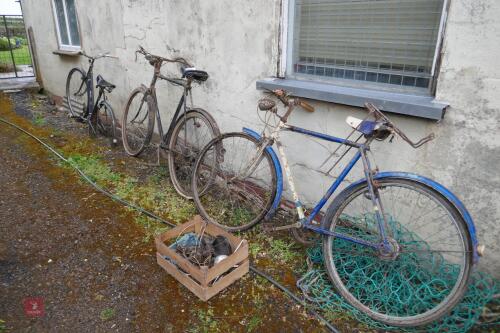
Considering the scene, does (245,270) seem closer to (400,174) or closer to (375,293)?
(375,293)

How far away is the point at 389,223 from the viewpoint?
2580mm

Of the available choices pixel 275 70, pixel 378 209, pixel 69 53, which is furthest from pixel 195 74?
pixel 69 53

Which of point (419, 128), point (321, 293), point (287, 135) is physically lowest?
point (321, 293)

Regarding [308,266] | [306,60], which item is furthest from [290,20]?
[308,266]

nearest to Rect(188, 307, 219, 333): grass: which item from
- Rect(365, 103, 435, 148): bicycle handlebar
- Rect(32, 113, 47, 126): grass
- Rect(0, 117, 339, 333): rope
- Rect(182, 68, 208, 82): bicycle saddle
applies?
Rect(0, 117, 339, 333): rope

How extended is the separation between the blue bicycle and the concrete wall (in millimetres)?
201

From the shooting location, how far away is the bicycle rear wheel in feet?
20.7

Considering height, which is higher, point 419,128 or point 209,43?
point 209,43

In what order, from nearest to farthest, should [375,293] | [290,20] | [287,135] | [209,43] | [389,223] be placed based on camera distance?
[375,293]
[389,223]
[290,20]
[287,135]
[209,43]

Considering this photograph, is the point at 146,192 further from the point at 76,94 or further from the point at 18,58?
the point at 18,58

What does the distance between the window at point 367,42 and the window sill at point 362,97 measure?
8cm

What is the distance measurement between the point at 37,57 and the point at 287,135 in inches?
289

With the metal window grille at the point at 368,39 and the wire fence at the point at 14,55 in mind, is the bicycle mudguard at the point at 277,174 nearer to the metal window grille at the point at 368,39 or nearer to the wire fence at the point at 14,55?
the metal window grille at the point at 368,39
